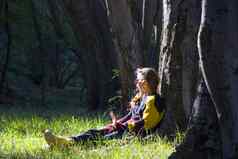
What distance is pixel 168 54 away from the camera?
9391 mm

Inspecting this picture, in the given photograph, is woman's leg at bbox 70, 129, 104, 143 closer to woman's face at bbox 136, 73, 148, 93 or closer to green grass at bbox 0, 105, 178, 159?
green grass at bbox 0, 105, 178, 159

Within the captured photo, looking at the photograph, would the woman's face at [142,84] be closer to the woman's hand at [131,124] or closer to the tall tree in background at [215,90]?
the woman's hand at [131,124]

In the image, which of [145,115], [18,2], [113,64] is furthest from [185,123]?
[18,2]

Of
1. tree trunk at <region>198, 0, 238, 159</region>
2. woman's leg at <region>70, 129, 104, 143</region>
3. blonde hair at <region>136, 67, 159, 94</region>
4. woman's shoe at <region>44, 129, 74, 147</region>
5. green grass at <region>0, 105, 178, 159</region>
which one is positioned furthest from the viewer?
woman's leg at <region>70, 129, 104, 143</region>

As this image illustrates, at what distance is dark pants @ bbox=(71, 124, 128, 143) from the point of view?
969 cm

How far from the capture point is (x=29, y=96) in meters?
30.5

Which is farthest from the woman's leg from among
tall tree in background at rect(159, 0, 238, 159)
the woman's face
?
tall tree in background at rect(159, 0, 238, 159)

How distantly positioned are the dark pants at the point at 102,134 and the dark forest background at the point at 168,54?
0.58m

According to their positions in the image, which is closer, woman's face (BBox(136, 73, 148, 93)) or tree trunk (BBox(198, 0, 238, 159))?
tree trunk (BBox(198, 0, 238, 159))

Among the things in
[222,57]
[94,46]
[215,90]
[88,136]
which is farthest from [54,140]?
[94,46]

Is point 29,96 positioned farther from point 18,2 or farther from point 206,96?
point 206,96

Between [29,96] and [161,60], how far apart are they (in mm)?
21265

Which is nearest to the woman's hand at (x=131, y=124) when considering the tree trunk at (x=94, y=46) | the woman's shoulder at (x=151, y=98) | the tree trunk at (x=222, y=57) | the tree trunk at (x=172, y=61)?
the woman's shoulder at (x=151, y=98)

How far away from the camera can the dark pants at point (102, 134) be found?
9688mm
